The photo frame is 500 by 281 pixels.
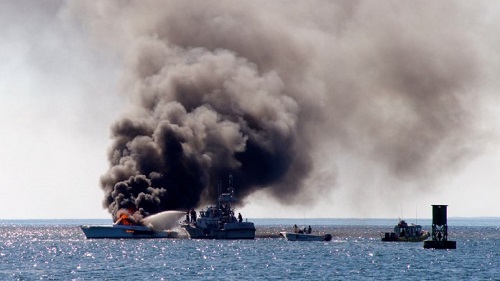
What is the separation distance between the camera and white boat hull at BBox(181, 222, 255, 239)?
597 ft

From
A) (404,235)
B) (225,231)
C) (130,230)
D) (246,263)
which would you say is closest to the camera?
(246,263)

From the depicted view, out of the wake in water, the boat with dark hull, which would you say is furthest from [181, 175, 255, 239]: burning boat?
the boat with dark hull

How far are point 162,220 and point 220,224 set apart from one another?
1215cm

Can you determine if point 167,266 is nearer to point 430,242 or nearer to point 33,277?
point 33,277

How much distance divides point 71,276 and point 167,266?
1713 centimetres

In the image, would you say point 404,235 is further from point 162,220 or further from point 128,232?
point 128,232

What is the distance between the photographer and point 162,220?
186 meters

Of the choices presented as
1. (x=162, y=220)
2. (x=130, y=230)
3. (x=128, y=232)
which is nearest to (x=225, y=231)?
(x=162, y=220)

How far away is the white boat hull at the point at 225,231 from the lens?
597ft

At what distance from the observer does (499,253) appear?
158375mm

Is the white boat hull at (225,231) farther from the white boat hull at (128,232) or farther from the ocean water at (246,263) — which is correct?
the ocean water at (246,263)

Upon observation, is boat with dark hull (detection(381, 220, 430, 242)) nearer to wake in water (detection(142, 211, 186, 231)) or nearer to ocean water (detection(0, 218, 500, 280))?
ocean water (detection(0, 218, 500, 280))

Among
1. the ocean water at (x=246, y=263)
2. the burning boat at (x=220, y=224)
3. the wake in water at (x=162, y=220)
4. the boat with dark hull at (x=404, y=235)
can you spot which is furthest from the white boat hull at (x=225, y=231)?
the boat with dark hull at (x=404, y=235)

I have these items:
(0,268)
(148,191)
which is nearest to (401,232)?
(148,191)
